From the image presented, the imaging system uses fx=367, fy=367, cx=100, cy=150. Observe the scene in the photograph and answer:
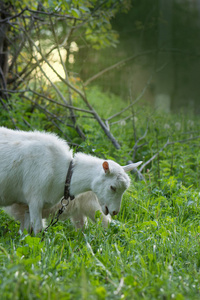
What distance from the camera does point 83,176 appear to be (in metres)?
3.72

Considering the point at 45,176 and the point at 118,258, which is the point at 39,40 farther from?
the point at 118,258

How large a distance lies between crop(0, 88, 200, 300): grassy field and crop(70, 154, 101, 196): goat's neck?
1.41 ft

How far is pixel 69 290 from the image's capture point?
2.17 m

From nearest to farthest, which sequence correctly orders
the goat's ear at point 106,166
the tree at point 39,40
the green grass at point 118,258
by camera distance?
the green grass at point 118,258 < the goat's ear at point 106,166 < the tree at point 39,40

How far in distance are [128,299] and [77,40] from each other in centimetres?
732

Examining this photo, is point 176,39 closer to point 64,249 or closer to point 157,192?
point 157,192

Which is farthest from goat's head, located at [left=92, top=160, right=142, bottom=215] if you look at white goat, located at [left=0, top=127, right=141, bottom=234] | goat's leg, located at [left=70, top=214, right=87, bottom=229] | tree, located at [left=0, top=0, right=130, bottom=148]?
tree, located at [left=0, top=0, right=130, bottom=148]

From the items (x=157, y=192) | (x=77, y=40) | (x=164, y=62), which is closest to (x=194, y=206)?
(x=157, y=192)

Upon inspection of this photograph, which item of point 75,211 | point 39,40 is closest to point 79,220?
point 75,211

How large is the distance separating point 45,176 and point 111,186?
2.18ft

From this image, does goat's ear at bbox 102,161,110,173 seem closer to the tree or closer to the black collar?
the black collar

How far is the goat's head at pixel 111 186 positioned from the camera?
3.56m

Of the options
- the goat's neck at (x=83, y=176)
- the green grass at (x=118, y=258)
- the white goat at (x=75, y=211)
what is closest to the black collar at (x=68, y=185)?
the goat's neck at (x=83, y=176)

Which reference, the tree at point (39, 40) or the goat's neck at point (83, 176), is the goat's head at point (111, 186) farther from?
the tree at point (39, 40)
